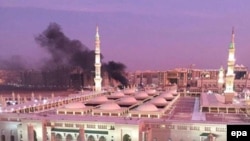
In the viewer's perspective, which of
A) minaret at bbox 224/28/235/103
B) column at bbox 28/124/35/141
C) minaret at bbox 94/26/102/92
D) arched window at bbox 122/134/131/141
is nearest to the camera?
arched window at bbox 122/134/131/141

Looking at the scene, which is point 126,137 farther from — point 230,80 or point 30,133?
point 230,80

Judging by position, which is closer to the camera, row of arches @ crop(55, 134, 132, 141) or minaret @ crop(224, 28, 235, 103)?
row of arches @ crop(55, 134, 132, 141)

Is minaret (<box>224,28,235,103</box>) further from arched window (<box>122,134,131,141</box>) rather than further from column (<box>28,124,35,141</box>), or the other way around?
column (<box>28,124,35,141</box>)

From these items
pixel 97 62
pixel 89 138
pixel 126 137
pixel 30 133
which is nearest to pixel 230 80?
pixel 126 137

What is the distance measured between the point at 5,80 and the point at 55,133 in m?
24.2

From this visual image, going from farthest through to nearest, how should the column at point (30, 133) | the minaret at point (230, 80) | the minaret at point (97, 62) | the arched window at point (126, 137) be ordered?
the minaret at point (97, 62) → the minaret at point (230, 80) → the column at point (30, 133) → the arched window at point (126, 137)

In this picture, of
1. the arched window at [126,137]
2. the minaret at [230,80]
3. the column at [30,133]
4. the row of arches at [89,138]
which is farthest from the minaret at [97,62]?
the arched window at [126,137]

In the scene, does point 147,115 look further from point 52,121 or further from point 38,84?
point 38,84

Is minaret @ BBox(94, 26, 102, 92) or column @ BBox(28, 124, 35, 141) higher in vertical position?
minaret @ BBox(94, 26, 102, 92)

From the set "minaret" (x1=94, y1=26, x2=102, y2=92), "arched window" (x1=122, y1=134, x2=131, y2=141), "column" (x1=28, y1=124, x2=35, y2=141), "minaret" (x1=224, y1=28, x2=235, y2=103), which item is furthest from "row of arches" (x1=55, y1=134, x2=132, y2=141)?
"minaret" (x1=94, y1=26, x2=102, y2=92)

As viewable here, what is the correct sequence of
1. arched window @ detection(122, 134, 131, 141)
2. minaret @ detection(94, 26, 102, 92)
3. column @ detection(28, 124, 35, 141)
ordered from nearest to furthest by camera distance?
arched window @ detection(122, 134, 131, 141) → column @ detection(28, 124, 35, 141) → minaret @ detection(94, 26, 102, 92)

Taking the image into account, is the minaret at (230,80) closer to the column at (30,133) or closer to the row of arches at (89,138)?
the row of arches at (89,138)

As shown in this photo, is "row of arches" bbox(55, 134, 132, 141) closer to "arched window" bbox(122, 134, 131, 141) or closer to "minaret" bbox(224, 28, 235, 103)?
"arched window" bbox(122, 134, 131, 141)

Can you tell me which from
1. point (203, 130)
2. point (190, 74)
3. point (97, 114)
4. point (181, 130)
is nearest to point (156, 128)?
point (181, 130)
